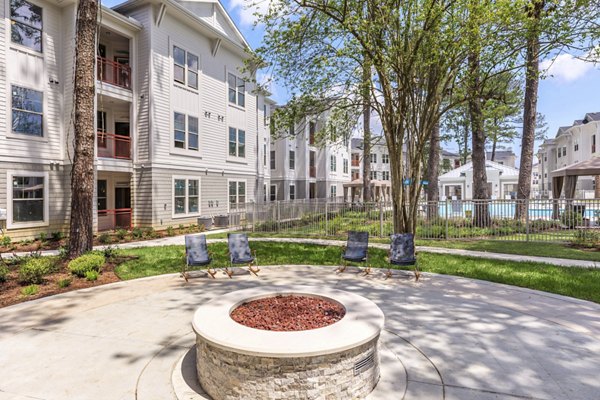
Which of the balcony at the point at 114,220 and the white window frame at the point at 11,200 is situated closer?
the white window frame at the point at 11,200

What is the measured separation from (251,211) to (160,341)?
12.4 m

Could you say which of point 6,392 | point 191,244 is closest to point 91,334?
point 6,392

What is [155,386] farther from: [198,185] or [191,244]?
[198,185]

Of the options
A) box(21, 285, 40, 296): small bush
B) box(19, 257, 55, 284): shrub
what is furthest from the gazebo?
box(21, 285, 40, 296): small bush

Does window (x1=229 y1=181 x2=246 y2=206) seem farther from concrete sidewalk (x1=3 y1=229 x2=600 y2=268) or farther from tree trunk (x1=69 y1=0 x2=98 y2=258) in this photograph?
tree trunk (x1=69 y1=0 x2=98 y2=258)

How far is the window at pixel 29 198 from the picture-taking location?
12.1m

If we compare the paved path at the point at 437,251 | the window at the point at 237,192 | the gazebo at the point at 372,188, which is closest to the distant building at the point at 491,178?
the gazebo at the point at 372,188

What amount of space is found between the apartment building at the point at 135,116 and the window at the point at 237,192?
7cm

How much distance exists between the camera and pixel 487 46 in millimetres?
8195

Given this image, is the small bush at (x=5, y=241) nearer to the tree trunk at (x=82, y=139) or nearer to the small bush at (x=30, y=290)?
the tree trunk at (x=82, y=139)

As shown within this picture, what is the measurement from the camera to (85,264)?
7.88 meters

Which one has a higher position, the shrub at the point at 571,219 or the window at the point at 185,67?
the window at the point at 185,67

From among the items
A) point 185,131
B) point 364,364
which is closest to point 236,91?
point 185,131

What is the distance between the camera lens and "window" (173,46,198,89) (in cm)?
1698
